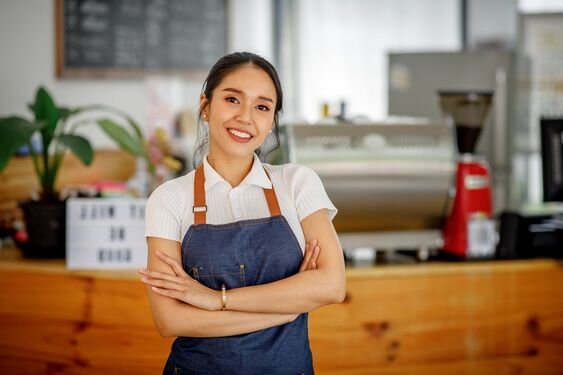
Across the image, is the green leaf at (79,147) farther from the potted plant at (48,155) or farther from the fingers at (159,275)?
the fingers at (159,275)

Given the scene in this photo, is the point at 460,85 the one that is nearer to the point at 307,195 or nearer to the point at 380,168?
the point at 380,168

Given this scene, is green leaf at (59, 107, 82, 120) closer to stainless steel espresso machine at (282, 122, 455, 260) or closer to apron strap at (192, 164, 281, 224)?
stainless steel espresso machine at (282, 122, 455, 260)

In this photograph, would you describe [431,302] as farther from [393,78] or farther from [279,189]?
[393,78]

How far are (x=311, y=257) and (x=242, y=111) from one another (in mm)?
300

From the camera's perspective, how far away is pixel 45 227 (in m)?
2.70

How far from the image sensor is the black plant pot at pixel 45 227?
8.82ft

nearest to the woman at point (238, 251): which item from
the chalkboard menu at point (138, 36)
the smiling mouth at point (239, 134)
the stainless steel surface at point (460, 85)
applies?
the smiling mouth at point (239, 134)

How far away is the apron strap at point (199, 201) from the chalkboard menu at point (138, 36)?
3.46m

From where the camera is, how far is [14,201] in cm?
331

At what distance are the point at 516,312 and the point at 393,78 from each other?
2.02 metres

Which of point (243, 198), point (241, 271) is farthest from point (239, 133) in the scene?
point (241, 271)

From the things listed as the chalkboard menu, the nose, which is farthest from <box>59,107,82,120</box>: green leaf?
the chalkboard menu

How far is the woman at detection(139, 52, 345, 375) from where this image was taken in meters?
1.43

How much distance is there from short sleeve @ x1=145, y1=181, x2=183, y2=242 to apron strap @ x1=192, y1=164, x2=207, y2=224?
3cm
